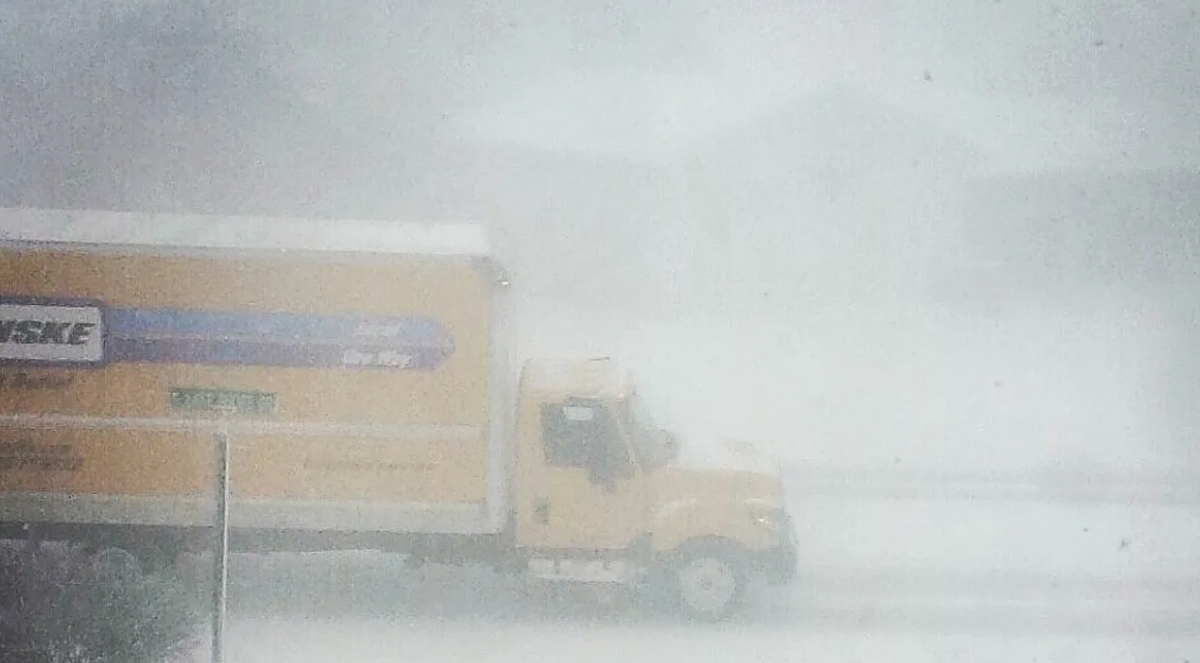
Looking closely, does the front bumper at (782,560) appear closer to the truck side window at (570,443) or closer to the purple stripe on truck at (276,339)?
the truck side window at (570,443)

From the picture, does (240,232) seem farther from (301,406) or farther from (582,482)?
(582,482)

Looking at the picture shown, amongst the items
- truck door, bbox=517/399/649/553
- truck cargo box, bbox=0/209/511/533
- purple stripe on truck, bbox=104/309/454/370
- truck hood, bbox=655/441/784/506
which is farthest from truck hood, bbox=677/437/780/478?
purple stripe on truck, bbox=104/309/454/370

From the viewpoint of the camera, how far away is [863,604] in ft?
9.09

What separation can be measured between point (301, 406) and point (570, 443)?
59 cm

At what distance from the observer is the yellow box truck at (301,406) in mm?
2693

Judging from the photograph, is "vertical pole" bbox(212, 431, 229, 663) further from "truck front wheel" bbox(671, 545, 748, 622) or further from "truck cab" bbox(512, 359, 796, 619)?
"truck front wheel" bbox(671, 545, 748, 622)

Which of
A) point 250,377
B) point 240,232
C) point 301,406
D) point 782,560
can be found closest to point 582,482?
point 782,560

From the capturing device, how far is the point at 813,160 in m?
2.78

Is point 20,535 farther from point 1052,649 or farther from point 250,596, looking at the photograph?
point 1052,649

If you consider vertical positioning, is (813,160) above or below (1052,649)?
above

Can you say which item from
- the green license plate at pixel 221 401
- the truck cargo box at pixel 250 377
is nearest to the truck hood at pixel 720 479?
the truck cargo box at pixel 250 377

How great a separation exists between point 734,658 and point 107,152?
1.78 m

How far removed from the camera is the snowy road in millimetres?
2742

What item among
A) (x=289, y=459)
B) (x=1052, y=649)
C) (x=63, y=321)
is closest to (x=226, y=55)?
(x=63, y=321)
